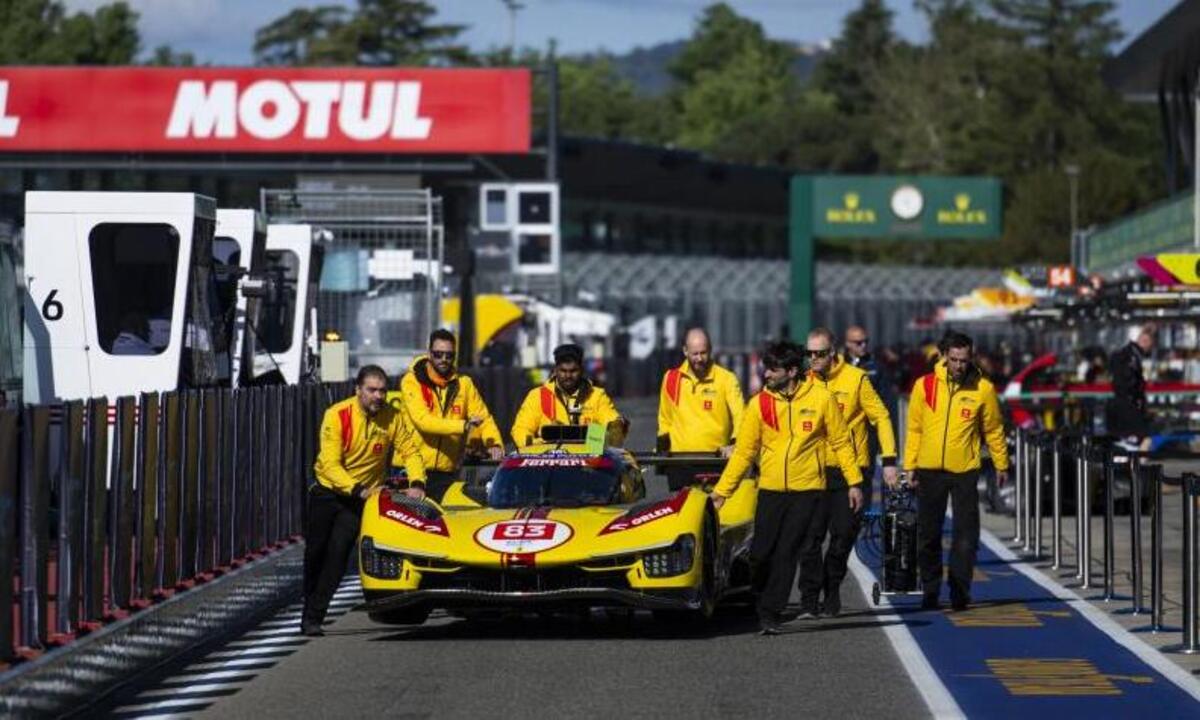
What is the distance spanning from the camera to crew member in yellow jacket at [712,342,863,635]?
16.7 metres

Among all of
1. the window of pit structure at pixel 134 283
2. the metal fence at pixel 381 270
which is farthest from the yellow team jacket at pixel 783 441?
the metal fence at pixel 381 270

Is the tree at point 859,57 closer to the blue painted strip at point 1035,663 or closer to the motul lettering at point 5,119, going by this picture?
the motul lettering at point 5,119

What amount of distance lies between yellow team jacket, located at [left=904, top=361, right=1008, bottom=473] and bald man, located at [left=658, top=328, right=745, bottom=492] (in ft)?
5.23

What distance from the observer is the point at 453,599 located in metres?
15.8

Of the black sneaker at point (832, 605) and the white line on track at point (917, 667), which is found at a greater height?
the black sneaker at point (832, 605)

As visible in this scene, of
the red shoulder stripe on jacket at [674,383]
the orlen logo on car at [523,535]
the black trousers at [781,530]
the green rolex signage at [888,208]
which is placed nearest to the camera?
the orlen logo on car at [523,535]

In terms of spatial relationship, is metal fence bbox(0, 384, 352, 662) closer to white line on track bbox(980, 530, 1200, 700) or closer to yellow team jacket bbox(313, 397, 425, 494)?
yellow team jacket bbox(313, 397, 425, 494)

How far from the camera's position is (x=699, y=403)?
768 inches

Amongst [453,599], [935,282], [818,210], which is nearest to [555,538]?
[453,599]

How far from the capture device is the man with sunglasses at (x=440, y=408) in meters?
18.5

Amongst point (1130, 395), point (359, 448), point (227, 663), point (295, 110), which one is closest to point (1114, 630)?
point (359, 448)

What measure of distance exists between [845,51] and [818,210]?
100052 mm

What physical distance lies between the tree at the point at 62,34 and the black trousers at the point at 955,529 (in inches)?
3787

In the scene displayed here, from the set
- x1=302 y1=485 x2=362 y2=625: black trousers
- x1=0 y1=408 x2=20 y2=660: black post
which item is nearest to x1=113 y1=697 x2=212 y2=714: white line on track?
x1=0 y1=408 x2=20 y2=660: black post
